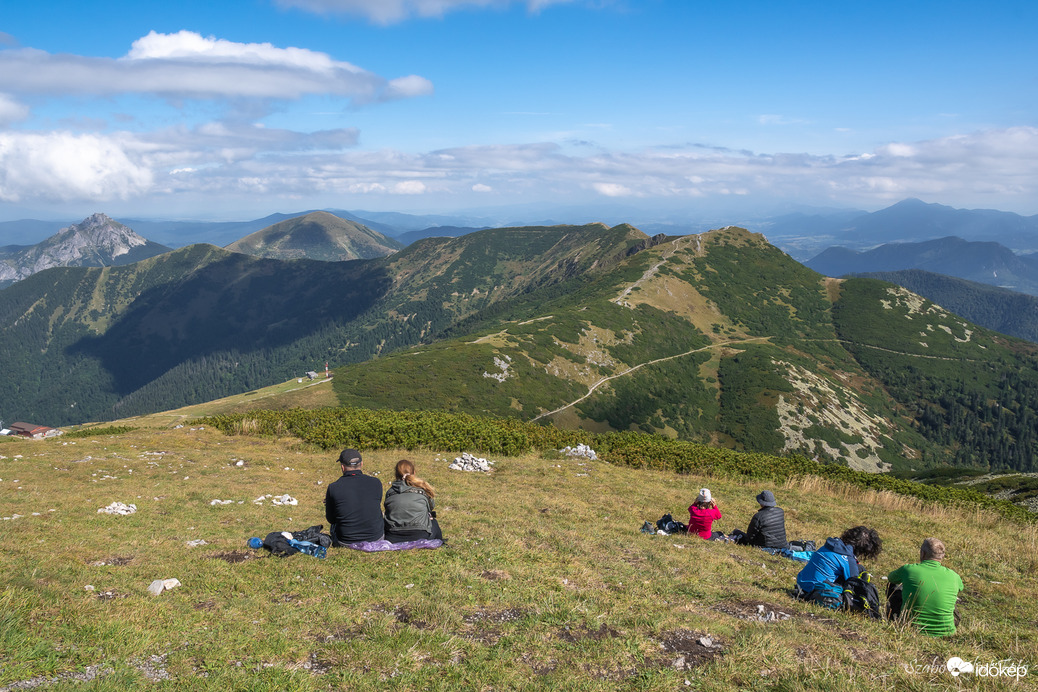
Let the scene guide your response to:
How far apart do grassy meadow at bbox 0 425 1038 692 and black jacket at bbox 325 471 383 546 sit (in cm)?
70

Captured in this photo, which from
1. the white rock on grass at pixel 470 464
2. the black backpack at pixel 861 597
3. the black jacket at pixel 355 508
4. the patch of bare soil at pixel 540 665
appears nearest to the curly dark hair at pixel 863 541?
the black backpack at pixel 861 597

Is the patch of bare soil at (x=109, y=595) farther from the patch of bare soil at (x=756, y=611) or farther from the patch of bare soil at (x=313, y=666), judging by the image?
the patch of bare soil at (x=756, y=611)

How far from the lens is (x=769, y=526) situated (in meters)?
15.9

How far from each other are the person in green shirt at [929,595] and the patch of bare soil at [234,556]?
48.5 ft

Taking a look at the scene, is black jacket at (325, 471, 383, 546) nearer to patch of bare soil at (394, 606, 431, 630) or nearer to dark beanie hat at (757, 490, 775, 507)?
patch of bare soil at (394, 606, 431, 630)

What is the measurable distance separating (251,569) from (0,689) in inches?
210

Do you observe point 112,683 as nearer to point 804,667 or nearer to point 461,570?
point 461,570

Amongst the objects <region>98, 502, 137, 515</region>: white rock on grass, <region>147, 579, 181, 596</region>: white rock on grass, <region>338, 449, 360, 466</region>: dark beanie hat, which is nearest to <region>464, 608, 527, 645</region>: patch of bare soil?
<region>338, 449, 360, 466</region>: dark beanie hat

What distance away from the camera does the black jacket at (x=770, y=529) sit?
1588cm

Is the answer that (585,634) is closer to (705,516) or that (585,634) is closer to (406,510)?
(406,510)

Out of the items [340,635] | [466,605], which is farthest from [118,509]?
[466,605]

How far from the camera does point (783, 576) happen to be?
1367 centimetres

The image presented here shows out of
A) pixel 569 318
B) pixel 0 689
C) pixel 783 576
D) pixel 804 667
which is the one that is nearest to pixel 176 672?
pixel 0 689

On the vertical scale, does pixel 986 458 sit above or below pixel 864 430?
below
